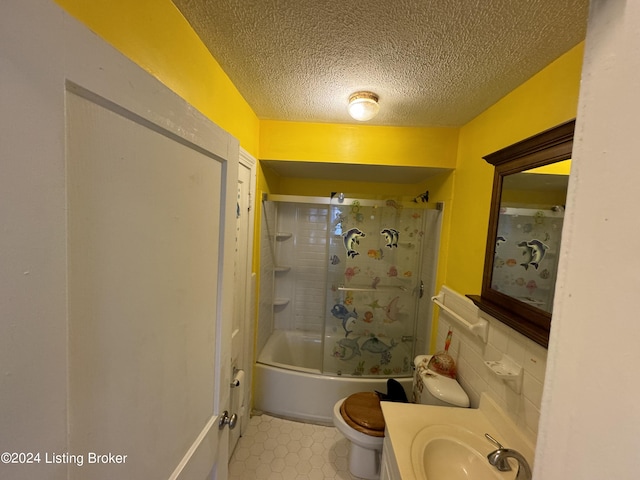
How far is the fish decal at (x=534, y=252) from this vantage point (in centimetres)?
105

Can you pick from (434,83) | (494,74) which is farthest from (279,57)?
(494,74)

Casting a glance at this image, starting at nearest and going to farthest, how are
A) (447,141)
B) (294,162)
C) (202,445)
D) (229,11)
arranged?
(202,445) → (229,11) → (447,141) → (294,162)

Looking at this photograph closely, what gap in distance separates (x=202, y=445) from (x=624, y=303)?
1.04 meters

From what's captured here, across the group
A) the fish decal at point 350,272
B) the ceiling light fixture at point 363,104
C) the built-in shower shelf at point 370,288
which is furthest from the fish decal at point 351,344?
the ceiling light fixture at point 363,104

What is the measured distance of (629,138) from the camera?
0.31 metres

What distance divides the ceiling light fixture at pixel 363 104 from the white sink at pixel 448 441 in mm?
1549

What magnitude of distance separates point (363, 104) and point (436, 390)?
1.60 meters

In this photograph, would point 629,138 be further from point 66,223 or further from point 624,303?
point 66,223

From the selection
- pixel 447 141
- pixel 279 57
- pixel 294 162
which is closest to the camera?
pixel 279 57

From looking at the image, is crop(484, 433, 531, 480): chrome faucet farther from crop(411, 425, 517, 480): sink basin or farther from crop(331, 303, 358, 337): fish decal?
crop(331, 303, 358, 337): fish decal

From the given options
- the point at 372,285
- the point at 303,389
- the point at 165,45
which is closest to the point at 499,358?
the point at 372,285

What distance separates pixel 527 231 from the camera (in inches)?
44.6

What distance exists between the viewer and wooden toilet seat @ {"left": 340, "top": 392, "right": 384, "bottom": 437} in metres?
1.55

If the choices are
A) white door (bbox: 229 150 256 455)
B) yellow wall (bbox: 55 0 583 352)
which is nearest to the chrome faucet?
yellow wall (bbox: 55 0 583 352)
